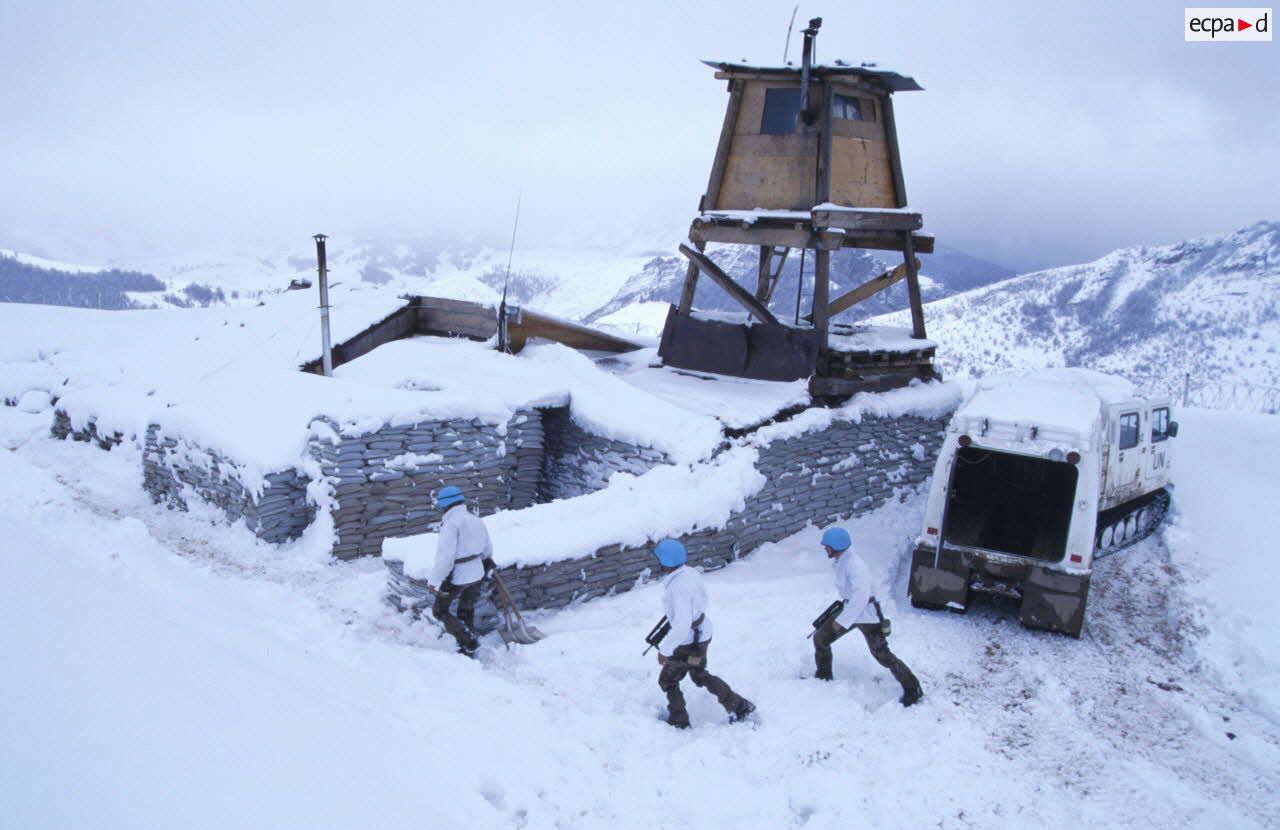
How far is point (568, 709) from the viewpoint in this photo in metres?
6.58

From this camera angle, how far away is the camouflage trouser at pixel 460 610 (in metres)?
7.51

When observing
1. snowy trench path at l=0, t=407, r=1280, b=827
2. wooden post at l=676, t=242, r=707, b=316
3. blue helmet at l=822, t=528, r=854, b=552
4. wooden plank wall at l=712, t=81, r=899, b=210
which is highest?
wooden plank wall at l=712, t=81, r=899, b=210

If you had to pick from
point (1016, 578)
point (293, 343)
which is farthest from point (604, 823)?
point (293, 343)

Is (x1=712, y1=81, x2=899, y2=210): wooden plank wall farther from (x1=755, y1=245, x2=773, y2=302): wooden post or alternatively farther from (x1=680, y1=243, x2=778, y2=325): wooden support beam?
(x1=755, y1=245, x2=773, y2=302): wooden post

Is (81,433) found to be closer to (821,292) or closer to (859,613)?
(821,292)

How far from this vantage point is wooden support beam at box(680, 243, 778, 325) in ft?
44.8

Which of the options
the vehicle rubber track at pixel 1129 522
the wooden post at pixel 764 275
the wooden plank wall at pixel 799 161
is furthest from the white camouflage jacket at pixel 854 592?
the wooden post at pixel 764 275

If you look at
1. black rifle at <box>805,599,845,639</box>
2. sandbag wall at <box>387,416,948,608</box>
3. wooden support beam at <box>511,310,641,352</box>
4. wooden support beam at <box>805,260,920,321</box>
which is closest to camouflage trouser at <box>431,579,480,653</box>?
sandbag wall at <box>387,416,948,608</box>

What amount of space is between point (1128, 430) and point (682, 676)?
865cm

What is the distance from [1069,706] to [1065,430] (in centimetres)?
295

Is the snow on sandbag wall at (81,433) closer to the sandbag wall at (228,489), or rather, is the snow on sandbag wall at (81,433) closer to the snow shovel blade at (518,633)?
the sandbag wall at (228,489)

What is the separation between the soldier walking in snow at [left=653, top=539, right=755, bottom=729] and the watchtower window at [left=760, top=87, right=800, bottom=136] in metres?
9.37

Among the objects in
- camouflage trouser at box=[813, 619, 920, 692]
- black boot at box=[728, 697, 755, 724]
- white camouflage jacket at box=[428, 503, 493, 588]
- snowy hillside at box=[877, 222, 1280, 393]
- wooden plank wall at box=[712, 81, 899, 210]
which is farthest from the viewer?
snowy hillside at box=[877, 222, 1280, 393]

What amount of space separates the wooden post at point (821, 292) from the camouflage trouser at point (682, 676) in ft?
24.9
